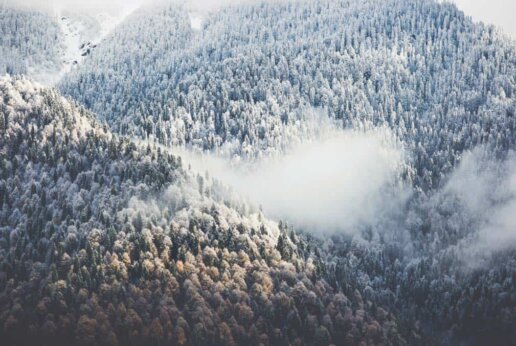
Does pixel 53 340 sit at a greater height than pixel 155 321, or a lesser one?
lesser

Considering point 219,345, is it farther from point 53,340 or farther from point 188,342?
point 53,340

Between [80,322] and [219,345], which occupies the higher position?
[219,345]

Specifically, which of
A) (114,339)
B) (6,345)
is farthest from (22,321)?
(114,339)

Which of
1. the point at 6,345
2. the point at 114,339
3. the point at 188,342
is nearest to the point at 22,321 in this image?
the point at 6,345

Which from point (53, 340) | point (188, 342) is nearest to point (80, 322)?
point (53, 340)

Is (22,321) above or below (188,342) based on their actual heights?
below

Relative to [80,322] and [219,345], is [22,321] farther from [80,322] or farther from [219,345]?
[219,345]

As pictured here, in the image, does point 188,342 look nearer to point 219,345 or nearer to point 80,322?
point 219,345

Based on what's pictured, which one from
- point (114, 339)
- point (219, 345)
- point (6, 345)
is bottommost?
point (6, 345)
